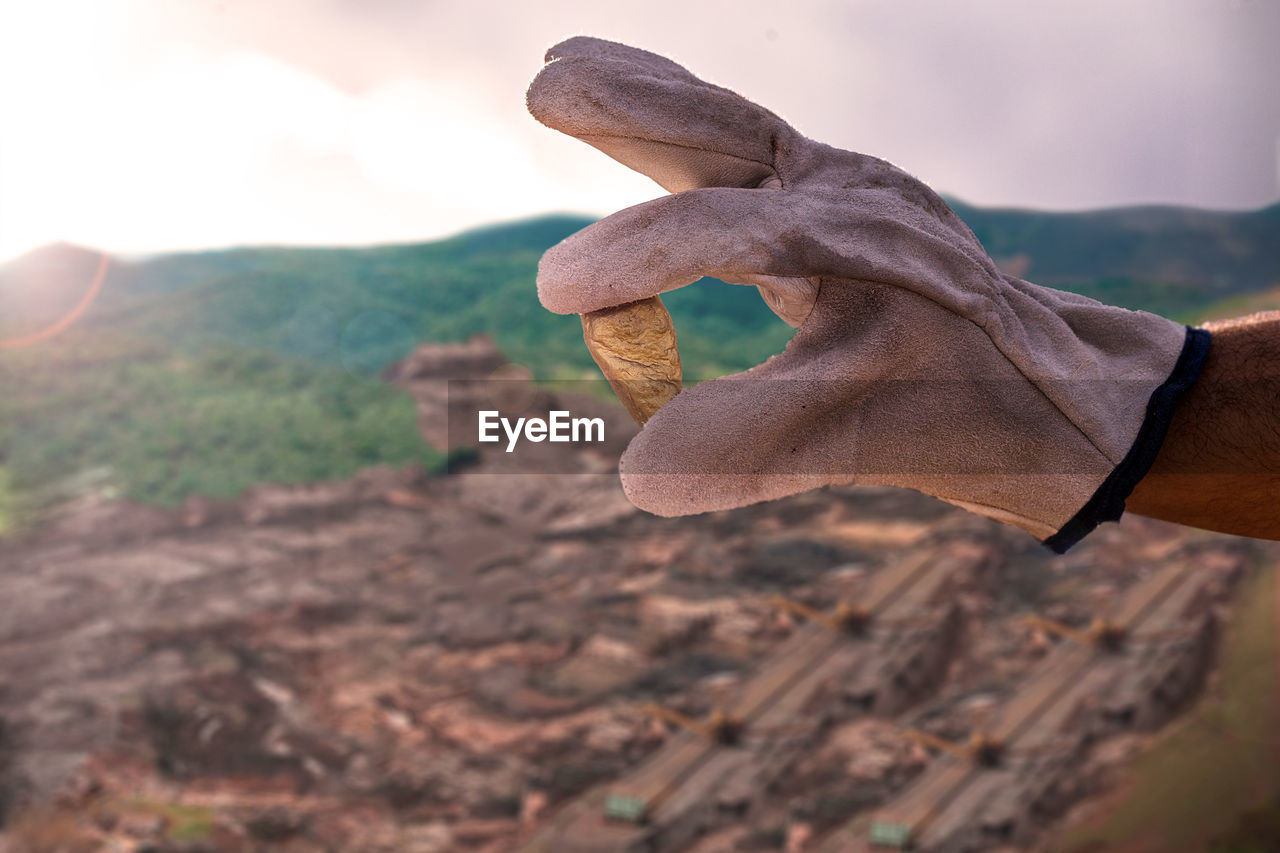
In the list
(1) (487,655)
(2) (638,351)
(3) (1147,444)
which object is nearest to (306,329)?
(1) (487,655)

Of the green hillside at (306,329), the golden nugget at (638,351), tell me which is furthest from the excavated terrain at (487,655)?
the golden nugget at (638,351)

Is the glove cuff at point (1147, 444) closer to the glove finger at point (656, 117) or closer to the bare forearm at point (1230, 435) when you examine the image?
the bare forearm at point (1230, 435)

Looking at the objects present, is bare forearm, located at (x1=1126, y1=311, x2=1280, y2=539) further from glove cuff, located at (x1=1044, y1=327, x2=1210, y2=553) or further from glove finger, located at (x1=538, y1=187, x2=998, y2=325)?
glove finger, located at (x1=538, y1=187, x2=998, y2=325)

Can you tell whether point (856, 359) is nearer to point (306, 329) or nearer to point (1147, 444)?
point (1147, 444)

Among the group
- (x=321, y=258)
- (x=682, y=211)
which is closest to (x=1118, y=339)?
(x=682, y=211)

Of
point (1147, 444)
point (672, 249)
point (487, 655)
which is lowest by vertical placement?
point (487, 655)

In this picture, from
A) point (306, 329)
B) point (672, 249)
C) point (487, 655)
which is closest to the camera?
point (672, 249)

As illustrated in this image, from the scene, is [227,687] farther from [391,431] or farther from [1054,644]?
[1054,644]
